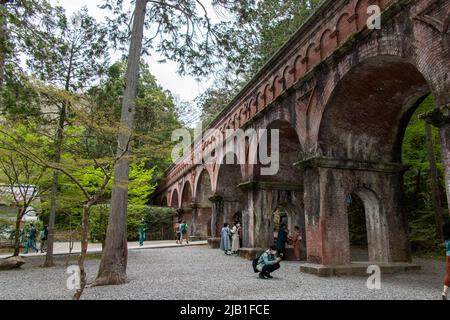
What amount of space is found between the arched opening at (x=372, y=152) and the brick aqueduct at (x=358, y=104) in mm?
28

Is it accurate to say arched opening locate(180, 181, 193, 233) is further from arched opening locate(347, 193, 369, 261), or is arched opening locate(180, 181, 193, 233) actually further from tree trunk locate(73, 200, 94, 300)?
tree trunk locate(73, 200, 94, 300)

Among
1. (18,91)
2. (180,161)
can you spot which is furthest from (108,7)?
(180,161)

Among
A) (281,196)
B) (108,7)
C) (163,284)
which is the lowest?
(163,284)

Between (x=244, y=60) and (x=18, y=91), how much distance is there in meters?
7.09

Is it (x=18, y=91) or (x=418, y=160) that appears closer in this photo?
(x=18, y=91)

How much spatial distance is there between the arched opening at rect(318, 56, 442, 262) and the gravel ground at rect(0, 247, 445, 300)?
125 centimetres

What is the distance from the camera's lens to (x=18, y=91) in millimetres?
9922

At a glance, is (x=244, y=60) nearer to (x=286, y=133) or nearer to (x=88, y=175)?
(x=286, y=133)

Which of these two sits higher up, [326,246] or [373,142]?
[373,142]

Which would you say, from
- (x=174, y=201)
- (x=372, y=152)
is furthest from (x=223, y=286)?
(x=174, y=201)

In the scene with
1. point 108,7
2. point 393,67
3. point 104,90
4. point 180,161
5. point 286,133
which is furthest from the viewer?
point 180,161

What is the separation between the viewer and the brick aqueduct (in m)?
6.34

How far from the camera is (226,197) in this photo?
18297 mm

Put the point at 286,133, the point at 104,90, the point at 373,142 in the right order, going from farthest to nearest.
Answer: the point at 286,133 < the point at 104,90 < the point at 373,142
